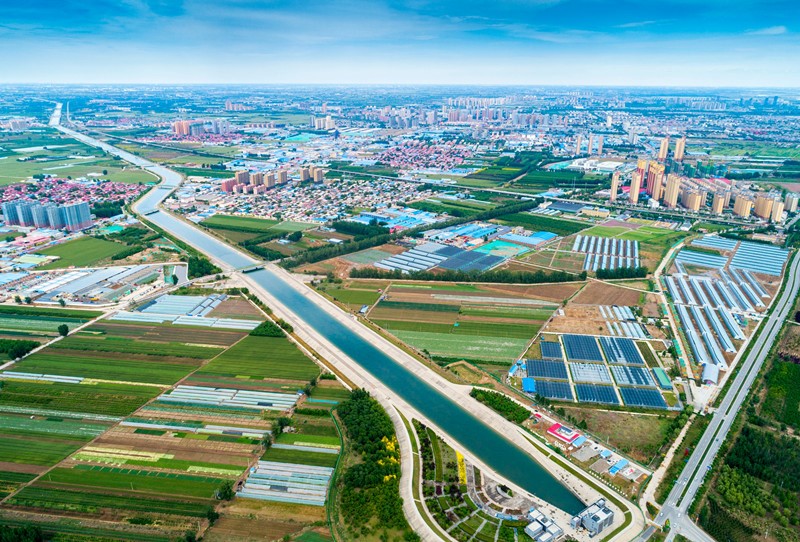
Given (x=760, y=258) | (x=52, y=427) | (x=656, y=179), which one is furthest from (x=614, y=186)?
(x=52, y=427)

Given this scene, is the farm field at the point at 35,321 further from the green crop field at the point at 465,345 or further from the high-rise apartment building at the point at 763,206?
the high-rise apartment building at the point at 763,206

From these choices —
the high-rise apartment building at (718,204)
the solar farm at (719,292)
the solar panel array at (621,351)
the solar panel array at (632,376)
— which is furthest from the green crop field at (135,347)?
the high-rise apartment building at (718,204)

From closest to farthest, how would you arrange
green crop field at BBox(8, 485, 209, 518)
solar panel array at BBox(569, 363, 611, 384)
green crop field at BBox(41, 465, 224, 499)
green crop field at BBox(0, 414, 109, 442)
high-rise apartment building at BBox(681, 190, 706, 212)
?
green crop field at BBox(8, 485, 209, 518) → green crop field at BBox(41, 465, 224, 499) → green crop field at BBox(0, 414, 109, 442) → solar panel array at BBox(569, 363, 611, 384) → high-rise apartment building at BBox(681, 190, 706, 212)

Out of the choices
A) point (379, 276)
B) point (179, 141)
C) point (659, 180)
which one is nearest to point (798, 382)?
point (379, 276)

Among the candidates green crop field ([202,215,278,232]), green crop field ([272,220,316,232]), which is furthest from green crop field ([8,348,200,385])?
green crop field ([272,220,316,232])

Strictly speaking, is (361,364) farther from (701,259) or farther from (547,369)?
(701,259)

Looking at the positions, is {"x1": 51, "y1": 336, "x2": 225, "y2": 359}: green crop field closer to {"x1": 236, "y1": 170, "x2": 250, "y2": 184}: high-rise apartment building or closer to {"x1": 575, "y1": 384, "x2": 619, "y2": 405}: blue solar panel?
{"x1": 575, "y1": 384, "x2": 619, "y2": 405}: blue solar panel

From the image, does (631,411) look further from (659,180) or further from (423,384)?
(659,180)
